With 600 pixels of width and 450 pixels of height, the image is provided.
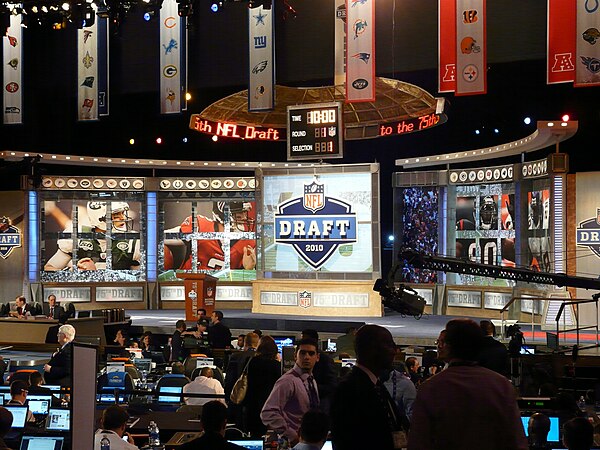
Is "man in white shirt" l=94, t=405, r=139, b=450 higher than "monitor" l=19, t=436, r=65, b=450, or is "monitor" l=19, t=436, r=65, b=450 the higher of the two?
"man in white shirt" l=94, t=405, r=139, b=450

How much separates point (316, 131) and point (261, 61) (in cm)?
298

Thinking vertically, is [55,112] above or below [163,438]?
above

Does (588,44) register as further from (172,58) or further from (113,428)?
(113,428)

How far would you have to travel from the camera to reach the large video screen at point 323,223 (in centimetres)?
2419

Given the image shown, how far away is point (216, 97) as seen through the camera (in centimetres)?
3400

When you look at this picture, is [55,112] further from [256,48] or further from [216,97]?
[256,48]

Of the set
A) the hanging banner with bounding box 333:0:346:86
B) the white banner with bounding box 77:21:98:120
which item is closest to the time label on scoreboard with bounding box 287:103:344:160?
the hanging banner with bounding box 333:0:346:86

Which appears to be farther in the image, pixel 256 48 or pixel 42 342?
pixel 42 342

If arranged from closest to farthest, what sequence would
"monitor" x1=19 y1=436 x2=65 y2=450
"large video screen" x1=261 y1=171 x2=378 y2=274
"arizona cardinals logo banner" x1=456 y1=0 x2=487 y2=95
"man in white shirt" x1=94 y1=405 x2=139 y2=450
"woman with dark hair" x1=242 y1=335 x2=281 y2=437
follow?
"man in white shirt" x1=94 y1=405 x2=139 y2=450 < "monitor" x1=19 y1=436 x2=65 y2=450 < "woman with dark hair" x1=242 y1=335 x2=281 y2=437 < "arizona cardinals logo banner" x1=456 y1=0 x2=487 y2=95 < "large video screen" x1=261 y1=171 x2=378 y2=274

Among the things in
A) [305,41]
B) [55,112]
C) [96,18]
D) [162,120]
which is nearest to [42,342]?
[96,18]

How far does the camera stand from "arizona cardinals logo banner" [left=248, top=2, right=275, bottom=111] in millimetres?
18859

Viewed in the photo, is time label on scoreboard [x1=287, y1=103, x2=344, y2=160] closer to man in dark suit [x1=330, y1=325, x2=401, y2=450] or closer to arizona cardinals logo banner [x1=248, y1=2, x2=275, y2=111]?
arizona cardinals logo banner [x1=248, y1=2, x2=275, y2=111]

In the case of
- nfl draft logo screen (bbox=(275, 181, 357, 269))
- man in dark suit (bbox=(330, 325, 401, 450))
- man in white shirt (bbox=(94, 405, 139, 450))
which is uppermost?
nfl draft logo screen (bbox=(275, 181, 357, 269))

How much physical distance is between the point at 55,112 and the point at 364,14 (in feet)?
52.8
